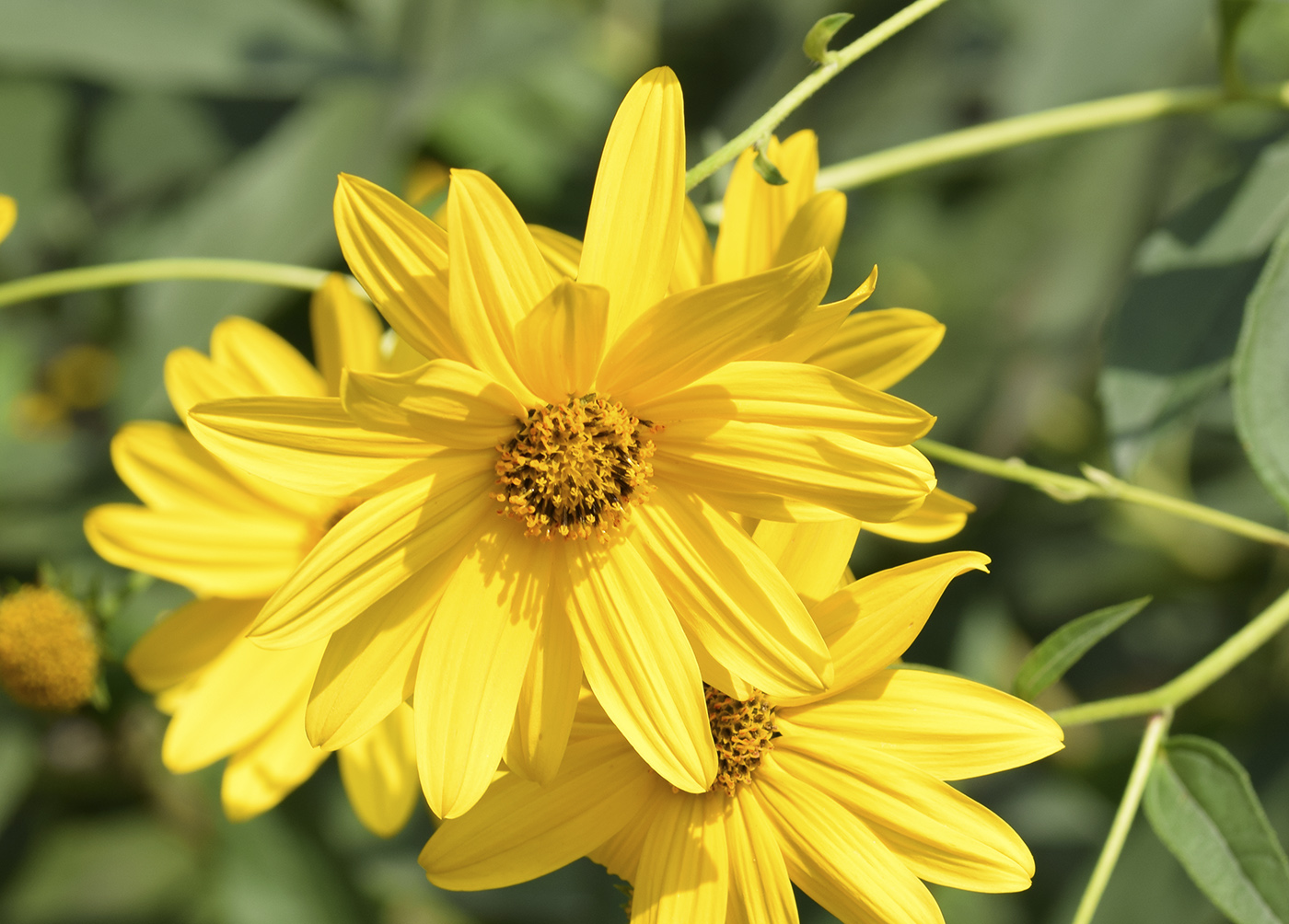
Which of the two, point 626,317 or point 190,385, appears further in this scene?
point 190,385

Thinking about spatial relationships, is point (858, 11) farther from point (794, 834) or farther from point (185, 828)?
point (185, 828)

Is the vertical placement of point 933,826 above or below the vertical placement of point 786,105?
below

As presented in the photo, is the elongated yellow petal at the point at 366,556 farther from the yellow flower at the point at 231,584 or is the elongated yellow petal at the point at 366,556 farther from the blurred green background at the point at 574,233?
the blurred green background at the point at 574,233

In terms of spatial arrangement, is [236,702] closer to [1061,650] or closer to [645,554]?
[645,554]

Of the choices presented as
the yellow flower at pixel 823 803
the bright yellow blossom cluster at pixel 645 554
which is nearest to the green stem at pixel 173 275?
the bright yellow blossom cluster at pixel 645 554

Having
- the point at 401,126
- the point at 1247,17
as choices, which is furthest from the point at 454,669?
the point at 401,126

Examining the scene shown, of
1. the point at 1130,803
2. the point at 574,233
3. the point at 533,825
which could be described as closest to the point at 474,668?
the point at 533,825
